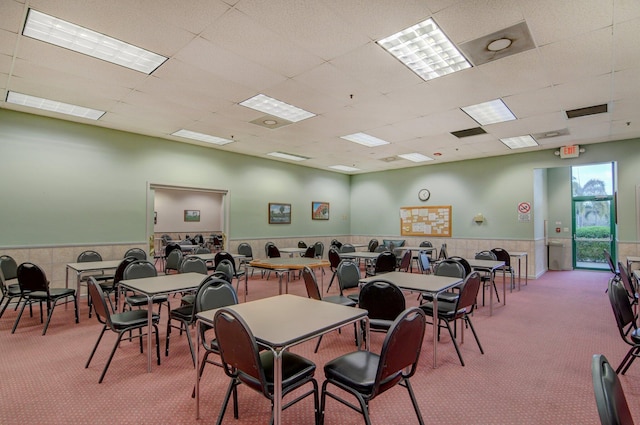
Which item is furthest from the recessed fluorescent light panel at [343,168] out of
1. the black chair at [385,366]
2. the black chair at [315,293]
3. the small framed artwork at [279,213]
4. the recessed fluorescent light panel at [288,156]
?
the black chair at [385,366]

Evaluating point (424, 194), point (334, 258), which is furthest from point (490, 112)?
point (424, 194)

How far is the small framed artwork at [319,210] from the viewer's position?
10742mm

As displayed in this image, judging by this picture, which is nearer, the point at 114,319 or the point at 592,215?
the point at 114,319

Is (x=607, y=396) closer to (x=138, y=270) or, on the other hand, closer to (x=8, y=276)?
(x=138, y=270)

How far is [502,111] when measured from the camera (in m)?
5.53

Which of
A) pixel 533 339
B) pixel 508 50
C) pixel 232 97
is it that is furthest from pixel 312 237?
pixel 508 50

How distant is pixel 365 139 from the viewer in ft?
24.2

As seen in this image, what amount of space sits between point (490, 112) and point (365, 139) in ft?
8.38

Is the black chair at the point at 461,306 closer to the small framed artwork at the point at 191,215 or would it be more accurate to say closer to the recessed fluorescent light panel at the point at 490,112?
the recessed fluorescent light panel at the point at 490,112

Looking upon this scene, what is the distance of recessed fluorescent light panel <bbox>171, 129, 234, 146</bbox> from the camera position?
6.87 metres

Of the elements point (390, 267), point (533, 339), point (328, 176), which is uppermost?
point (328, 176)

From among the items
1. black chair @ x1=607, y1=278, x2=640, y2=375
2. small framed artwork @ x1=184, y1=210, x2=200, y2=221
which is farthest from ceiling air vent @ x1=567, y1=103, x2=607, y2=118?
small framed artwork @ x1=184, y1=210, x2=200, y2=221

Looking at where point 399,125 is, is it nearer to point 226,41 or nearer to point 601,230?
point 226,41

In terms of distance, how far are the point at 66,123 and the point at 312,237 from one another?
674cm
